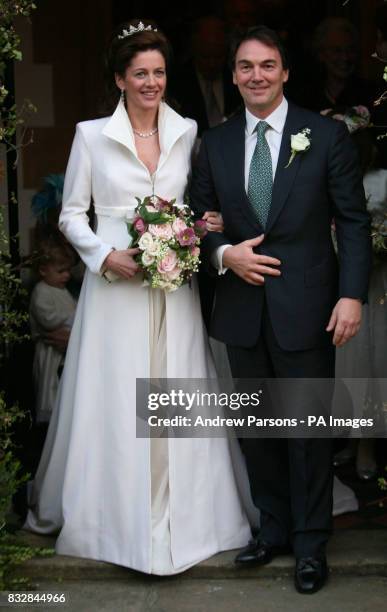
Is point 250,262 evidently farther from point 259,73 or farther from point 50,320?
point 50,320

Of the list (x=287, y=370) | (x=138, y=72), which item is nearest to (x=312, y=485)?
(x=287, y=370)

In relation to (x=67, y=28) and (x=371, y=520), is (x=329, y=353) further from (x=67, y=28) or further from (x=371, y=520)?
(x=67, y=28)

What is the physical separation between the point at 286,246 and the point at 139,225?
0.57 meters

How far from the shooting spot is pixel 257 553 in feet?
15.7

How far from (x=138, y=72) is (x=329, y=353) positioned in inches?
52.4

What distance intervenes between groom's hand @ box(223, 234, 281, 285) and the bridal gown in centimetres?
37

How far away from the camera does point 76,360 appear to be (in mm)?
4973

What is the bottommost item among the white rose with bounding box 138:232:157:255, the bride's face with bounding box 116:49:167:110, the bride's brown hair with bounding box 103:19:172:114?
the white rose with bounding box 138:232:157:255

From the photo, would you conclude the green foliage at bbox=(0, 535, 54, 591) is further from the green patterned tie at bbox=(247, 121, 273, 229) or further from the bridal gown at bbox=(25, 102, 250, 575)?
the green patterned tie at bbox=(247, 121, 273, 229)

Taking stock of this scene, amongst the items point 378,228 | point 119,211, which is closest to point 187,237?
point 119,211

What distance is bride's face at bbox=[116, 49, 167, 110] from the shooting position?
4660 mm

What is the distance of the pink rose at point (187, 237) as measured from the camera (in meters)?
4.48

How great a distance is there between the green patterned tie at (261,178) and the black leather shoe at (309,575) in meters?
1.33

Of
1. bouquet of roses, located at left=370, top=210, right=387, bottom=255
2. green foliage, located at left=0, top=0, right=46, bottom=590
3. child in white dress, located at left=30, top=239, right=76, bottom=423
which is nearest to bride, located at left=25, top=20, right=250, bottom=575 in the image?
green foliage, located at left=0, top=0, right=46, bottom=590
